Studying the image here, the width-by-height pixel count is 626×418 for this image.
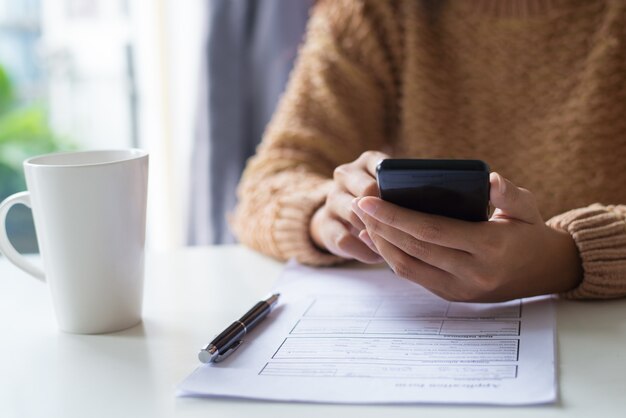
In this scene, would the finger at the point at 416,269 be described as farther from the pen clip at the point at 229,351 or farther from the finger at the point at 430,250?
the pen clip at the point at 229,351

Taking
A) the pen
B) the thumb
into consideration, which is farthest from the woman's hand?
the pen

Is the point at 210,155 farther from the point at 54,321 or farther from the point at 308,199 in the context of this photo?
the point at 54,321

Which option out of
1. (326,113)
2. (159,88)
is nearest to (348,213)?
(326,113)

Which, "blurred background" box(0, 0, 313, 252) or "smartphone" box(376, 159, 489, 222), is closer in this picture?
"smartphone" box(376, 159, 489, 222)

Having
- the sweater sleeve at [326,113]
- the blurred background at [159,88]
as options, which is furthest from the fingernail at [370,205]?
the blurred background at [159,88]

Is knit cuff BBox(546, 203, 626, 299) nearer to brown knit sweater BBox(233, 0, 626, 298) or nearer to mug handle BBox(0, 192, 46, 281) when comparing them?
brown knit sweater BBox(233, 0, 626, 298)

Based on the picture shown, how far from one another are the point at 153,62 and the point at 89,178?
127cm

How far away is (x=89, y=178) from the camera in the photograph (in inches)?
23.2

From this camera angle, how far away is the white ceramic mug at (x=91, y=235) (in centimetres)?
59

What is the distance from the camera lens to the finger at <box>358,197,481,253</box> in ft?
1.99

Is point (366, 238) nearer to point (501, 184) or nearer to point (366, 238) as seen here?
point (366, 238)

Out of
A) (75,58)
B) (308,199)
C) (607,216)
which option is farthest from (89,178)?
(75,58)

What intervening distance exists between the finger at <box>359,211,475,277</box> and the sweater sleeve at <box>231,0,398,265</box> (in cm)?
27

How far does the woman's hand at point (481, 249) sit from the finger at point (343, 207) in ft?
0.09
